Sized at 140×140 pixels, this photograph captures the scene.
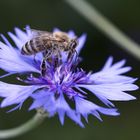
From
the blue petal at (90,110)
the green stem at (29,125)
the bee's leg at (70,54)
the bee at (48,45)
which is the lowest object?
the blue petal at (90,110)

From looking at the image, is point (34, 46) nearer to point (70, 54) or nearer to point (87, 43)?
point (70, 54)

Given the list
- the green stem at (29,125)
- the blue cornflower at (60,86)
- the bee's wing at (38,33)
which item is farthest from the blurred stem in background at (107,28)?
the green stem at (29,125)

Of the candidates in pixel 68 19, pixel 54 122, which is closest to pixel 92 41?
pixel 68 19

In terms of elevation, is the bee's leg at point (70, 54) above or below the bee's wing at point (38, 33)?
below

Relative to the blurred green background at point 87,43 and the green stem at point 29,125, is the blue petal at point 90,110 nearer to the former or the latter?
the green stem at point 29,125

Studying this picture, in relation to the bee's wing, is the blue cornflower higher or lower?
lower

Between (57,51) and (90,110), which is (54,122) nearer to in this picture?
(57,51)

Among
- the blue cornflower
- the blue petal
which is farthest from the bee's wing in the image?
the blue petal

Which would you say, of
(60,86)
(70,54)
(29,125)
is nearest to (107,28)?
(70,54)

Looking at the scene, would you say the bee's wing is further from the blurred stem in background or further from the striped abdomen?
the blurred stem in background
